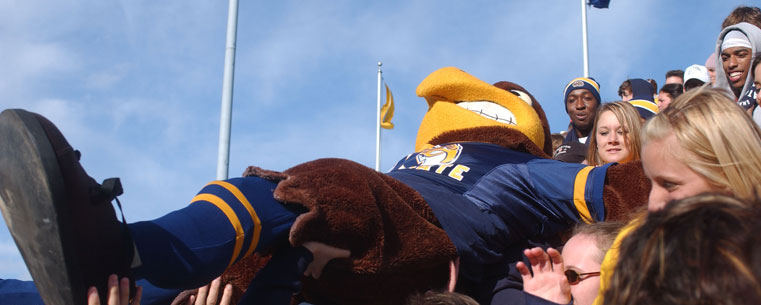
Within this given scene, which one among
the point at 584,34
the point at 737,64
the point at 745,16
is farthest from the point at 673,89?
the point at 584,34

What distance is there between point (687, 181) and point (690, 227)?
0.76m

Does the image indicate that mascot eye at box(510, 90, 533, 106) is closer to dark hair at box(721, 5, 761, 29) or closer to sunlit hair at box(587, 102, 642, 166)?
sunlit hair at box(587, 102, 642, 166)

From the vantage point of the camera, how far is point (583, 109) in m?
4.18

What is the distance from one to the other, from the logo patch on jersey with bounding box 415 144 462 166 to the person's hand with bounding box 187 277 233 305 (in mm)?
822

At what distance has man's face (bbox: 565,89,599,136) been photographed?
4141 millimetres

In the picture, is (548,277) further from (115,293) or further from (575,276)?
(115,293)

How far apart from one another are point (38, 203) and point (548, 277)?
49.0 inches

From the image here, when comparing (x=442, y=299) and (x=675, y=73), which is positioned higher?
(x=675, y=73)

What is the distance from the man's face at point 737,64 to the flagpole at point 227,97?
3723mm

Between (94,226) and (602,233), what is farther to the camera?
(602,233)

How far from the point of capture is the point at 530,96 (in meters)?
3.13

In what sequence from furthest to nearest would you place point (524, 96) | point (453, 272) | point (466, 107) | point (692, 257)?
point (524, 96)
point (466, 107)
point (453, 272)
point (692, 257)

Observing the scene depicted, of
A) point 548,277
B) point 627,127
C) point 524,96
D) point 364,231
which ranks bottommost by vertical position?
point 548,277

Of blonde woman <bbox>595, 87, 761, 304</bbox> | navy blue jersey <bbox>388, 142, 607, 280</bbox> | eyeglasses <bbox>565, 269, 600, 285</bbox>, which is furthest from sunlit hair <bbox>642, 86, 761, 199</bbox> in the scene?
navy blue jersey <bbox>388, 142, 607, 280</bbox>
